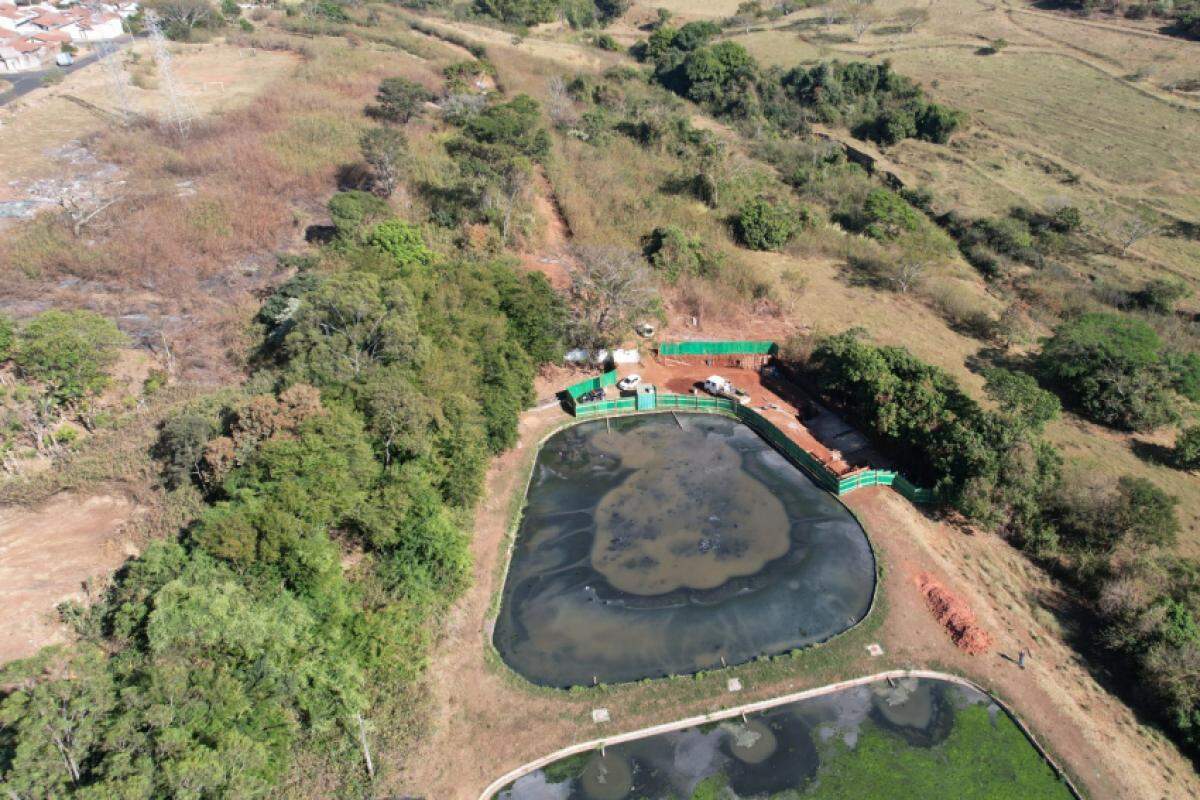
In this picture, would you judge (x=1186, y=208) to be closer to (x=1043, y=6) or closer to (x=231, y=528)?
(x=1043, y=6)

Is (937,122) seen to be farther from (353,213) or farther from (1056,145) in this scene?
(353,213)

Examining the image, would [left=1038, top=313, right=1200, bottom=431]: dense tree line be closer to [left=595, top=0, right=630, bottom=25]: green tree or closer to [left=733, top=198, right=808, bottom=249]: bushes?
[left=733, top=198, right=808, bottom=249]: bushes

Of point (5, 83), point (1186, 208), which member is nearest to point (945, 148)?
point (1186, 208)

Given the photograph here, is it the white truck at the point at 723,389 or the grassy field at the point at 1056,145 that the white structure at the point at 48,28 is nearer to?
the white truck at the point at 723,389

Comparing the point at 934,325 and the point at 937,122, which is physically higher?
the point at 937,122

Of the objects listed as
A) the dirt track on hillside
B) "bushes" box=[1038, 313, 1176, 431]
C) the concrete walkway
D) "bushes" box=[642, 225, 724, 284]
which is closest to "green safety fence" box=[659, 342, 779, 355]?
"bushes" box=[642, 225, 724, 284]

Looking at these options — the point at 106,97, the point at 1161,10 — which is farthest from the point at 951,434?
the point at 1161,10

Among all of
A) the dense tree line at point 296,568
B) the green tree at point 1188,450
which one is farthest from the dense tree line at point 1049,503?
the dense tree line at point 296,568
